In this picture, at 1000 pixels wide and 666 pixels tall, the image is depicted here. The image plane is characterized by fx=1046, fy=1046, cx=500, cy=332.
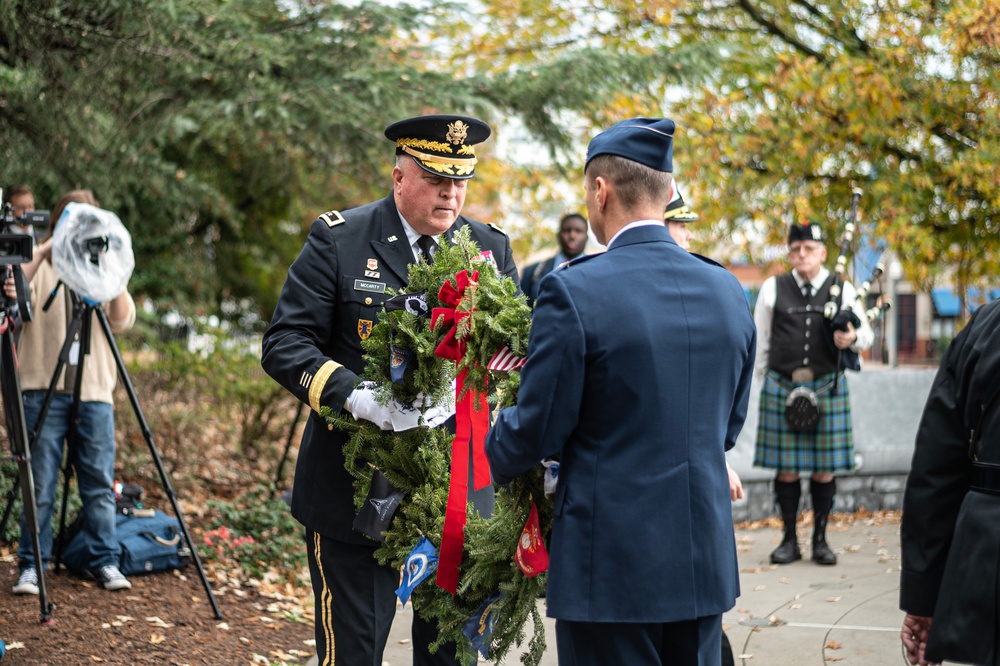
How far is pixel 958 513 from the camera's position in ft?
8.36

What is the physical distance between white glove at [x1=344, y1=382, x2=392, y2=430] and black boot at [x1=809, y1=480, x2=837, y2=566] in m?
4.74

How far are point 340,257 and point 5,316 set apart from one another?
221 centimetres

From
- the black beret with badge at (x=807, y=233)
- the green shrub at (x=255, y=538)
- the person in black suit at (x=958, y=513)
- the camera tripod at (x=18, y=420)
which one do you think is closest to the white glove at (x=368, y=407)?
the person in black suit at (x=958, y=513)

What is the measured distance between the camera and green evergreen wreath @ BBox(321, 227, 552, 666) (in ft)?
9.29

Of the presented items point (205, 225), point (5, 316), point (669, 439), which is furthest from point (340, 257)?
point (205, 225)

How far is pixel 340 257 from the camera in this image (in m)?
3.51

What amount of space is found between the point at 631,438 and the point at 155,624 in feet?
12.0

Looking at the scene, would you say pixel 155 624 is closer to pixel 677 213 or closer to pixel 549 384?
pixel 677 213

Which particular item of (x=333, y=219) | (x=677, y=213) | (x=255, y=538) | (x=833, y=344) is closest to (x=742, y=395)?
(x=333, y=219)

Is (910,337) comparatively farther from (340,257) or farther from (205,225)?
(340,257)

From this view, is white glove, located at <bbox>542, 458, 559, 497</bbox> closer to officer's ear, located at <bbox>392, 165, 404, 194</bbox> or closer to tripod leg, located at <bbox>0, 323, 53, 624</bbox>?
officer's ear, located at <bbox>392, 165, 404, 194</bbox>

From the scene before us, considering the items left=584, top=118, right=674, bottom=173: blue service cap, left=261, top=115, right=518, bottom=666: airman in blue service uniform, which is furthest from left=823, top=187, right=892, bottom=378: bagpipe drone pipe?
left=584, top=118, right=674, bottom=173: blue service cap

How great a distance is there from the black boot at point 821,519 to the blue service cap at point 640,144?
5.09 m

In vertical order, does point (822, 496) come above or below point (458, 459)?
below
